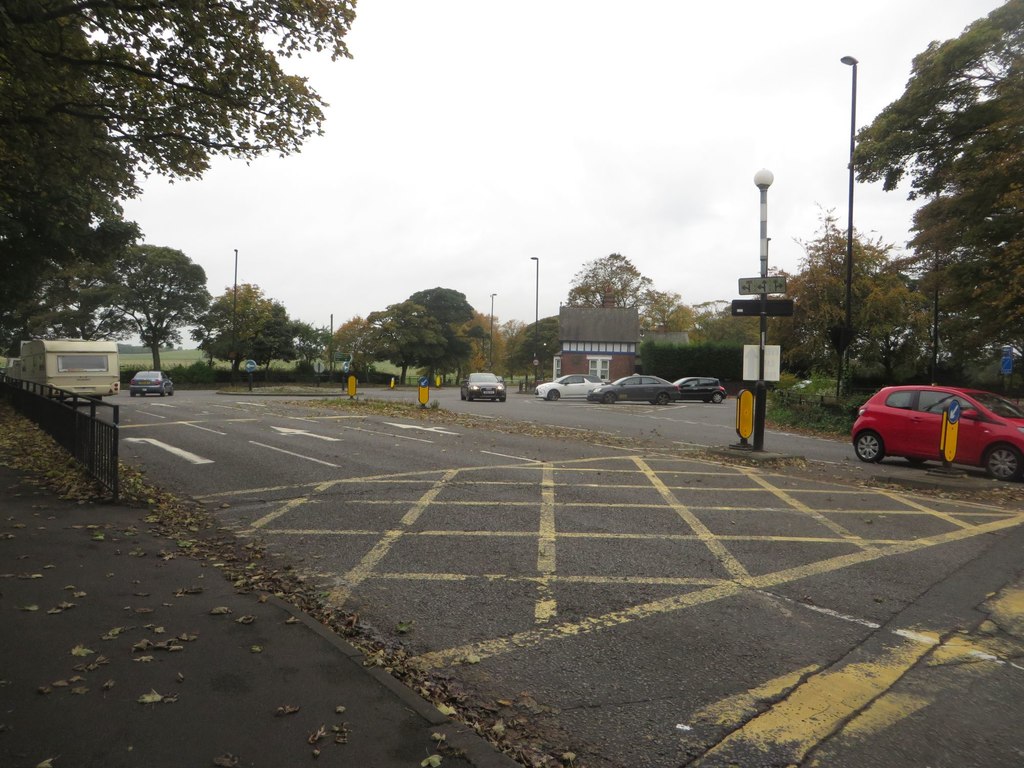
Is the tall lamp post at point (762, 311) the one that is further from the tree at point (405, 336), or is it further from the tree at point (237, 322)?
the tree at point (405, 336)

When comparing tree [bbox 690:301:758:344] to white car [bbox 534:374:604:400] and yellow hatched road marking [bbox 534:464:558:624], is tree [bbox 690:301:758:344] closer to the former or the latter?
white car [bbox 534:374:604:400]

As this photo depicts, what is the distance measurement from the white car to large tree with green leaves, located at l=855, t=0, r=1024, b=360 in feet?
66.5

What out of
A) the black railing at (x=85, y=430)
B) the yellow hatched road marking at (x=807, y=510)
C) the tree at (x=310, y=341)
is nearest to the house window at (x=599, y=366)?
the tree at (x=310, y=341)

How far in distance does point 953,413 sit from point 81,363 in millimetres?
29613

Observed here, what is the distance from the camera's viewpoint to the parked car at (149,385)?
134 feet

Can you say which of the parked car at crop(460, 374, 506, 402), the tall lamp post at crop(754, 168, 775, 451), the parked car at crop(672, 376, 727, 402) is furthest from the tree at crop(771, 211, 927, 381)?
the tall lamp post at crop(754, 168, 775, 451)

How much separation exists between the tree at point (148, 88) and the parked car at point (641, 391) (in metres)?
24.2

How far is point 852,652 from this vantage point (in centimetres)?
416

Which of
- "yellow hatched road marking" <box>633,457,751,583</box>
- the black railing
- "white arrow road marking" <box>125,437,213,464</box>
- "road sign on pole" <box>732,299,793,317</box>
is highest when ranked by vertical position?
"road sign on pole" <box>732,299,793,317</box>

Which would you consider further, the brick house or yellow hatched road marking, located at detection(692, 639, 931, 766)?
the brick house

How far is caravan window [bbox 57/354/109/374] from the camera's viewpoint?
26702mm

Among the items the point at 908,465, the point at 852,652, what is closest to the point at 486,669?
the point at 852,652

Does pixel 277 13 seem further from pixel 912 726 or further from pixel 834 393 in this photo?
pixel 834 393

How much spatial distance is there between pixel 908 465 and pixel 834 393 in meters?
10.3
